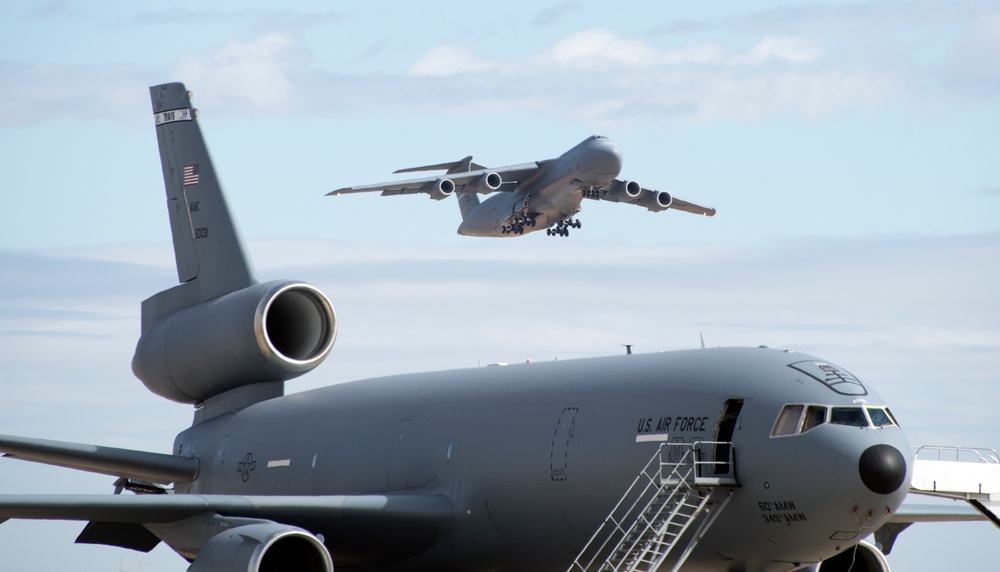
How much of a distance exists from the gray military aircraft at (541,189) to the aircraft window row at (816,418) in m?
29.0

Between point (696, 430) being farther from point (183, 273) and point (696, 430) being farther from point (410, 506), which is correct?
point (183, 273)

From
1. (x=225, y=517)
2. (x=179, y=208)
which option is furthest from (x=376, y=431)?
(x=179, y=208)

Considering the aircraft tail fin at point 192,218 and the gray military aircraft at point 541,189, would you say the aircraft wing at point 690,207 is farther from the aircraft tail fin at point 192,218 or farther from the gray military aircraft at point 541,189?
the aircraft tail fin at point 192,218

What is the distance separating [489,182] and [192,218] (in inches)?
780

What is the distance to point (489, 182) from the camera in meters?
47.9

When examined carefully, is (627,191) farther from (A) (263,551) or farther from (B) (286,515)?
(A) (263,551)

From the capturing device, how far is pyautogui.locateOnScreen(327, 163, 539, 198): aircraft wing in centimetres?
4809

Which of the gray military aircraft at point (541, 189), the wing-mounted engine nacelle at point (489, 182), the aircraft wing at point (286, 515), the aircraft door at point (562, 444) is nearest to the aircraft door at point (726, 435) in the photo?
the aircraft door at point (562, 444)

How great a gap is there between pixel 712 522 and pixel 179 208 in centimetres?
1613

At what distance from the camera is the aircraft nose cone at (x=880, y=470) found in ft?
54.1

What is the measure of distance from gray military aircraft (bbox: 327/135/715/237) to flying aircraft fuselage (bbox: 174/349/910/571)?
22361 mm

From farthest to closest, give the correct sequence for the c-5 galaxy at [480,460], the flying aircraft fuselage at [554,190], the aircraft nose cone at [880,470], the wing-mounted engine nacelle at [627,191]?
the wing-mounted engine nacelle at [627,191]
the flying aircraft fuselage at [554,190]
the c-5 galaxy at [480,460]
the aircraft nose cone at [880,470]

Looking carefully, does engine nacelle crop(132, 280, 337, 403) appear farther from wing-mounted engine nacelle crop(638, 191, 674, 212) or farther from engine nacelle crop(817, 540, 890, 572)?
wing-mounted engine nacelle crop(638, 191, 674, 212)

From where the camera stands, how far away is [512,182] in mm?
52312
